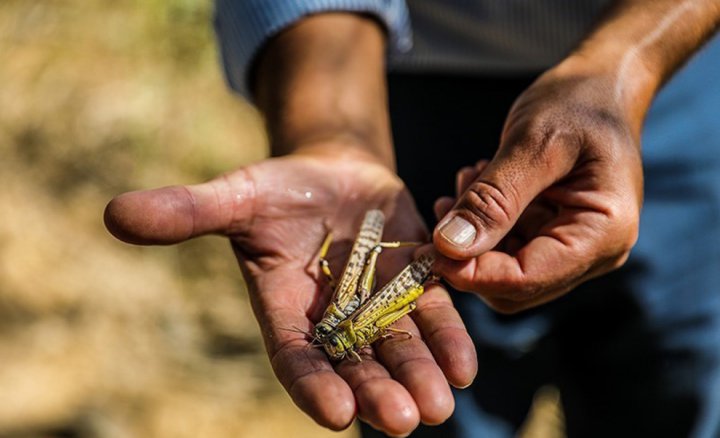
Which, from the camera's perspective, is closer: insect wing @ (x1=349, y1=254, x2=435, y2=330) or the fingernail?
the fingernail

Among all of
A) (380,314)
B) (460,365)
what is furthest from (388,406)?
(380,314)

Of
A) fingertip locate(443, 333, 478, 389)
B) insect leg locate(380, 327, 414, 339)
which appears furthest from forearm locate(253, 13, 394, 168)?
fingertip locate(443, 333, 478, 389)

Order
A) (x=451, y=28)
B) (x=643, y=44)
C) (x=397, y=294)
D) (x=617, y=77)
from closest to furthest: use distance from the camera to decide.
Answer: (x=397, y=294), (x=617, y=77), (x=643, y=44), (x=451, y=28)

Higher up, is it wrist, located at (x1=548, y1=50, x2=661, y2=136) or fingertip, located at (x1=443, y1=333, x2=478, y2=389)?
wrist, located at (x1=548, y1=50, x2=661, y2=136)

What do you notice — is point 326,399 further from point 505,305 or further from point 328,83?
point 328,83

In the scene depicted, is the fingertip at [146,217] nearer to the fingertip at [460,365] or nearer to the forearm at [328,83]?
the forearm at [328,83]

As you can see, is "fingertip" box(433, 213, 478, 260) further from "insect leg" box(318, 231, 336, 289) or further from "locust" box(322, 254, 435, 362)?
"insect leg" box(318, 231, 336, 289)

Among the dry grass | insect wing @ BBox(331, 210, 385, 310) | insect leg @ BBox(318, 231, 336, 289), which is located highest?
insect wing @ BBox(331, 210, 385, 310)
